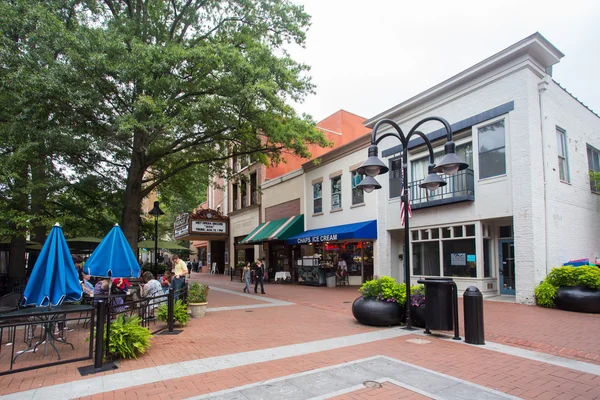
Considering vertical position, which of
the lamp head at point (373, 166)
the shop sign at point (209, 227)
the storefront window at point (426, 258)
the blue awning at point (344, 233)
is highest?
the lamp head at point (373, 166)

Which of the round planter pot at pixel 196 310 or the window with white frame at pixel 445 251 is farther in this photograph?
the window with white frame at pixel 445 251

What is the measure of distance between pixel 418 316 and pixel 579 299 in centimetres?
506

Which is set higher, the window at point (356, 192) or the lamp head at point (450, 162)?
the window at point (356, 192)

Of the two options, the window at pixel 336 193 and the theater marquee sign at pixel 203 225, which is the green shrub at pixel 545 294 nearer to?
the window at pixel 336 193

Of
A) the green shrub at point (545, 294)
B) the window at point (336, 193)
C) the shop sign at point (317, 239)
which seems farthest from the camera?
the window at point (336, 193)

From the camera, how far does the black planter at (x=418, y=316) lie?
8.27 metres

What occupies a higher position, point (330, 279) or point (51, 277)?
point (51, 277)

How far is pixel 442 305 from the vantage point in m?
7.49

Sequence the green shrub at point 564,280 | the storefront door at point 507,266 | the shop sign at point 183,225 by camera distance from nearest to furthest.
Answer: the green shrub at point 564,280 → the storefront door at point 507,266 → the shop sign at point 183,225

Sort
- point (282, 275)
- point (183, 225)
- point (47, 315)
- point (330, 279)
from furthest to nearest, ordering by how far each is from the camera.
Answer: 1. point (183, 225)
2. point (282, 275)
3. point (330, 279)
4. point (47, 315)

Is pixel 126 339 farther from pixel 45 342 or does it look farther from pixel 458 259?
pixel 458 259

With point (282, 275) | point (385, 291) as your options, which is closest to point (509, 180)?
point (385, 291)

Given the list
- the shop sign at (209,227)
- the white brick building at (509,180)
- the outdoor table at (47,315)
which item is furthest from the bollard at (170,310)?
the shop sign at (209,227)

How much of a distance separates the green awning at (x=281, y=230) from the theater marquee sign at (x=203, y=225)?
20.8 feet
